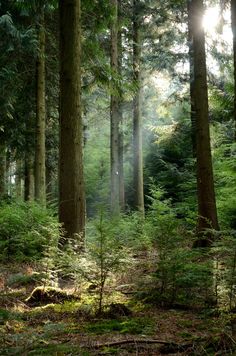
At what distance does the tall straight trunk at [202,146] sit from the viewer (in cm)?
865

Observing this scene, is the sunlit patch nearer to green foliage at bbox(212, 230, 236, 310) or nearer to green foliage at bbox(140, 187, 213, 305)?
green foliage at bbox(140, 187, 213, 305)

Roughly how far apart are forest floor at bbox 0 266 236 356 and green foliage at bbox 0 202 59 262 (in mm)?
3129

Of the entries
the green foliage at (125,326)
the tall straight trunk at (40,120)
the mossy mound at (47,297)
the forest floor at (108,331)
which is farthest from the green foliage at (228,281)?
the tall straight trunk at (40,120)

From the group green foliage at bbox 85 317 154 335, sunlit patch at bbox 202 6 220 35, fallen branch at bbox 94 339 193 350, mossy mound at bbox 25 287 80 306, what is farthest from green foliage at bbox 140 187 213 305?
sunlit patch at bbox 202 6 220 35

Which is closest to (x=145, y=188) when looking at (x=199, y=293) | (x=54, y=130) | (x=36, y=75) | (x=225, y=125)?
(x=54, y=130)

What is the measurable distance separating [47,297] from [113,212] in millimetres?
9740

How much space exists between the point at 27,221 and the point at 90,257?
494cm

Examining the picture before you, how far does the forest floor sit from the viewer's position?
3.33 meters

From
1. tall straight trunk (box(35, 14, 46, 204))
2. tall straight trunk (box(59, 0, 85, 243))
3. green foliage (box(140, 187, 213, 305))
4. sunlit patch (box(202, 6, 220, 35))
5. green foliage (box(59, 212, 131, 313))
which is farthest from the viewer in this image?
tall straight trunk (box(35, 14, 46, 204))

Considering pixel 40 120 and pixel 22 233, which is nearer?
pixel 22 233

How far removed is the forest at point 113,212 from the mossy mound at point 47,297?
0.06 feet

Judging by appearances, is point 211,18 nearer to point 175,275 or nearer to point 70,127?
point 70,127

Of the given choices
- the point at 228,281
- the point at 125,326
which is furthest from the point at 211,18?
the point at 125,326

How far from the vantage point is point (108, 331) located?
4055 millimetres
